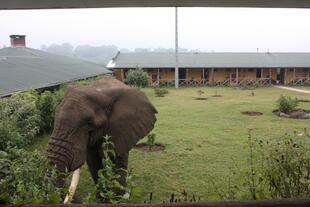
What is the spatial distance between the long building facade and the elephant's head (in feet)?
97.0

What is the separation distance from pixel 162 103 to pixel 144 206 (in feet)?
66.3

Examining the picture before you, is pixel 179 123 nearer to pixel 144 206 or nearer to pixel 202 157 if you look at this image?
pixel 202 157

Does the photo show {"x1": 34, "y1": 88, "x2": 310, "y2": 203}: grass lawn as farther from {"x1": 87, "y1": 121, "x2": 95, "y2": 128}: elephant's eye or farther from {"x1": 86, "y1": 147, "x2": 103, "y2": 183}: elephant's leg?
{"x1": 87, "y1": 121, "x2": 95, "y2": 128}: elephant's eye

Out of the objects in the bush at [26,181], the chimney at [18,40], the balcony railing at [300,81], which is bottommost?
the balcony railing at [300,81]

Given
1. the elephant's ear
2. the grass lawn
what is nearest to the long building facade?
the grass lawn

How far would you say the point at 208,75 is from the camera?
1511 inches

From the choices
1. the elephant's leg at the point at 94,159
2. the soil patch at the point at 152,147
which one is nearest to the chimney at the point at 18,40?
the soil patch at the point at 152,147

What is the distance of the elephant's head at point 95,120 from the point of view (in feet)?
15.9

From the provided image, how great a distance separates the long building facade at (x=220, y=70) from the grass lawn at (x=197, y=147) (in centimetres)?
1749

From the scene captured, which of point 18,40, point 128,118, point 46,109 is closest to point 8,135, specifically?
point 128,118

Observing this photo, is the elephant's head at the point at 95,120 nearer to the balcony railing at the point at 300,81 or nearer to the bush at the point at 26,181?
the bush at the point at 26,181
